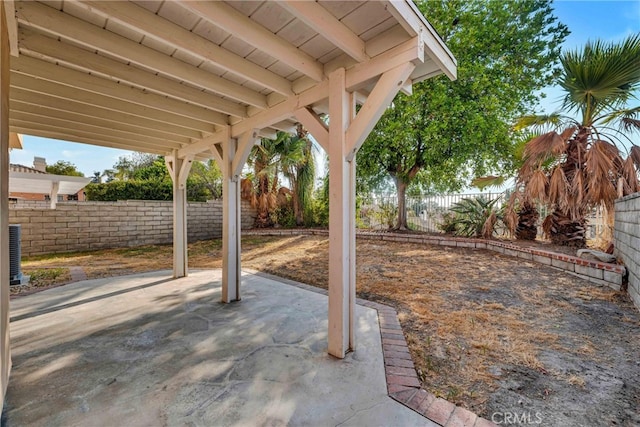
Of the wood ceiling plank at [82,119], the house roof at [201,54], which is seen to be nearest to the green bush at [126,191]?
the wood ceiling plank at [82,119]

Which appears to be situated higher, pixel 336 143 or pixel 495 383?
pixel 336 143

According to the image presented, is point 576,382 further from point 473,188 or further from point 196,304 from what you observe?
point 473,188

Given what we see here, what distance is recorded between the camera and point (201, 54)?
203cm

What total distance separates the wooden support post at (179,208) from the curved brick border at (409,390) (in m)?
3.62

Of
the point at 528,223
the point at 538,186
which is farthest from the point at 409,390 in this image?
the point at 528,223

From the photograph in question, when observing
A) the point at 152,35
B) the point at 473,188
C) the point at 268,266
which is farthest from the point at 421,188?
the point at 152,35

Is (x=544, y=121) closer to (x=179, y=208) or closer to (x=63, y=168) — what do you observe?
(x=179, y=208)

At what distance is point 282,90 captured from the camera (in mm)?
2613

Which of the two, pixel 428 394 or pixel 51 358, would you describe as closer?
pixel 428 394

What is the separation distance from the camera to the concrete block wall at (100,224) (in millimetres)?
6785

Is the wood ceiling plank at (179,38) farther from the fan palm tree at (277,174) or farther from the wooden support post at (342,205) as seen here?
the fan palm tree at (277,174)

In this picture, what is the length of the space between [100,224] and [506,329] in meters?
9.74

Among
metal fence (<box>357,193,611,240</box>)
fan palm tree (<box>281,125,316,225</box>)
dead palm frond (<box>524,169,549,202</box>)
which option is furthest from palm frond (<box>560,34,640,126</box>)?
fan palm tree (<box>281,125,316,225</box>)

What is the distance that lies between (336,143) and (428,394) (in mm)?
1920
